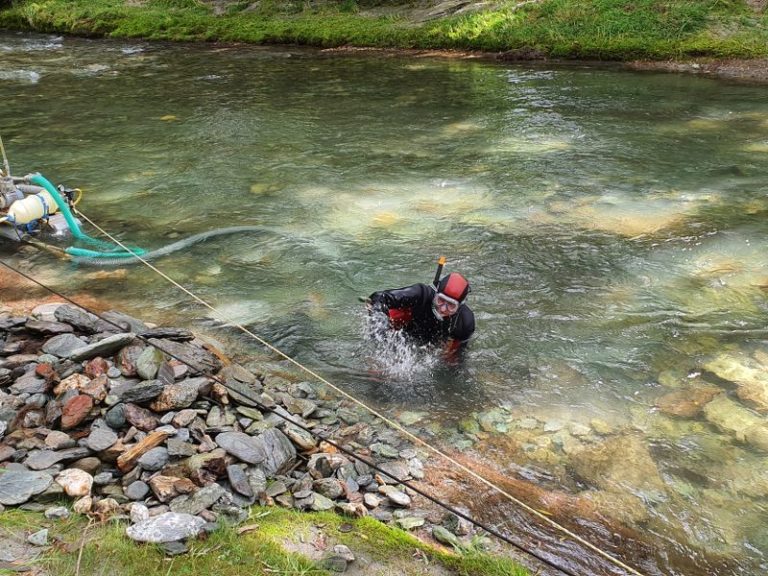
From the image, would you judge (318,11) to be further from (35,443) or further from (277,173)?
(35,443)

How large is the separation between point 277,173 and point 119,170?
132 inches

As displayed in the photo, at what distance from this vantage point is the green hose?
28.2 feet

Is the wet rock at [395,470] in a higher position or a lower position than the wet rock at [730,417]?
higher

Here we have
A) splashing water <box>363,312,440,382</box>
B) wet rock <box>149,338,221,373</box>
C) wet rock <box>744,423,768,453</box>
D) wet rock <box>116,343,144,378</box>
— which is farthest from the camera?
splashing water <box>363,312,440,382</box>

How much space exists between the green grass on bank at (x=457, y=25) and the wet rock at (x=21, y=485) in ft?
66.0

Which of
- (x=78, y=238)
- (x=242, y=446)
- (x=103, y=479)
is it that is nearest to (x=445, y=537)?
(x=242, y=446)

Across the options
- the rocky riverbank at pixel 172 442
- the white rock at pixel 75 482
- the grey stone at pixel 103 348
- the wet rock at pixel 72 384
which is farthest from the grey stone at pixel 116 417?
the grey stone at pixel 103 348

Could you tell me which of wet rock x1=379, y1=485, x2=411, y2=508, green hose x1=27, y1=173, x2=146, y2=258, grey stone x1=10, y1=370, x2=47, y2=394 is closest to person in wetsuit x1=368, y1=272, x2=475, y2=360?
wet rock x1=379, y1=485, x2=411, y2=508

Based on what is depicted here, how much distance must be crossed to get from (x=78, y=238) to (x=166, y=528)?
6.95 metres

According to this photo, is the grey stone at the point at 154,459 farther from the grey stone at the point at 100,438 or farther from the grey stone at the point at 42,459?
the grey stone at the point at 42,459

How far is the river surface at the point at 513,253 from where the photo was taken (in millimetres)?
5215

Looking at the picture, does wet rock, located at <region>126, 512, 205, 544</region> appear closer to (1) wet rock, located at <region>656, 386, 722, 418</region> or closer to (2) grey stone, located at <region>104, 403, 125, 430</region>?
(2) grey stone, located at <region>104, 403, 125, 430</region>

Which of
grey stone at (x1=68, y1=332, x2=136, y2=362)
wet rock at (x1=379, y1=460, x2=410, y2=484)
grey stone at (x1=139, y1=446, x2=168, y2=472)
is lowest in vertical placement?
wet rock at (x1=379, y1=460, x2=410, y2=484)

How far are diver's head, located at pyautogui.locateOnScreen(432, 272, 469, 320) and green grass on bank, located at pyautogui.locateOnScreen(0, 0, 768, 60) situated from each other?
16.7 meters
